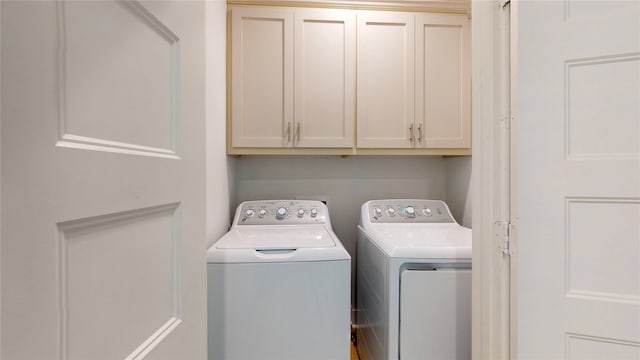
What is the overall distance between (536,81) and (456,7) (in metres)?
1.40

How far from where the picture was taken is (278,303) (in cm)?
128

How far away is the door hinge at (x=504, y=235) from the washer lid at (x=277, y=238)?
67 cm

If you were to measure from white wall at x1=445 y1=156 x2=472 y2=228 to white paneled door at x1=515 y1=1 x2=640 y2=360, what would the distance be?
4.13ft

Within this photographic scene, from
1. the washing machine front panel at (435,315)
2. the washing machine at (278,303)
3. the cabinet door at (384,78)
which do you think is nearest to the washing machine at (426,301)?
the washing machine front panel at (435,315)

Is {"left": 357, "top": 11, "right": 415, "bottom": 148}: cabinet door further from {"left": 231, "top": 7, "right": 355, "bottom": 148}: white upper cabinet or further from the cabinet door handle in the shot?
the cabinet door handle

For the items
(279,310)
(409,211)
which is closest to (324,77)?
(409,211)

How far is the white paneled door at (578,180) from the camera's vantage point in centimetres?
73

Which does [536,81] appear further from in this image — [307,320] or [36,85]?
[307,320]

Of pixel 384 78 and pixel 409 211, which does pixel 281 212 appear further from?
pixel 384 78

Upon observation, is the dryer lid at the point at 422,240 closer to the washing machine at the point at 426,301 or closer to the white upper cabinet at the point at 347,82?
the washing machine at the point at 426,301

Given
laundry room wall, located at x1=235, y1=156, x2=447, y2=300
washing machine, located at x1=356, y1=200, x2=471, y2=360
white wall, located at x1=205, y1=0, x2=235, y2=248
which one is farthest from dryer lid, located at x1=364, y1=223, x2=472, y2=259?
white wall, located at x1=205, y1=0, x2=235, y2=248

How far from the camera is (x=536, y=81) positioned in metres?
0.79

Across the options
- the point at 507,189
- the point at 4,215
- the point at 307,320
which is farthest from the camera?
the point at 307,320

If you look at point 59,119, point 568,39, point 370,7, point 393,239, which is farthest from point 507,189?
point 370,7
